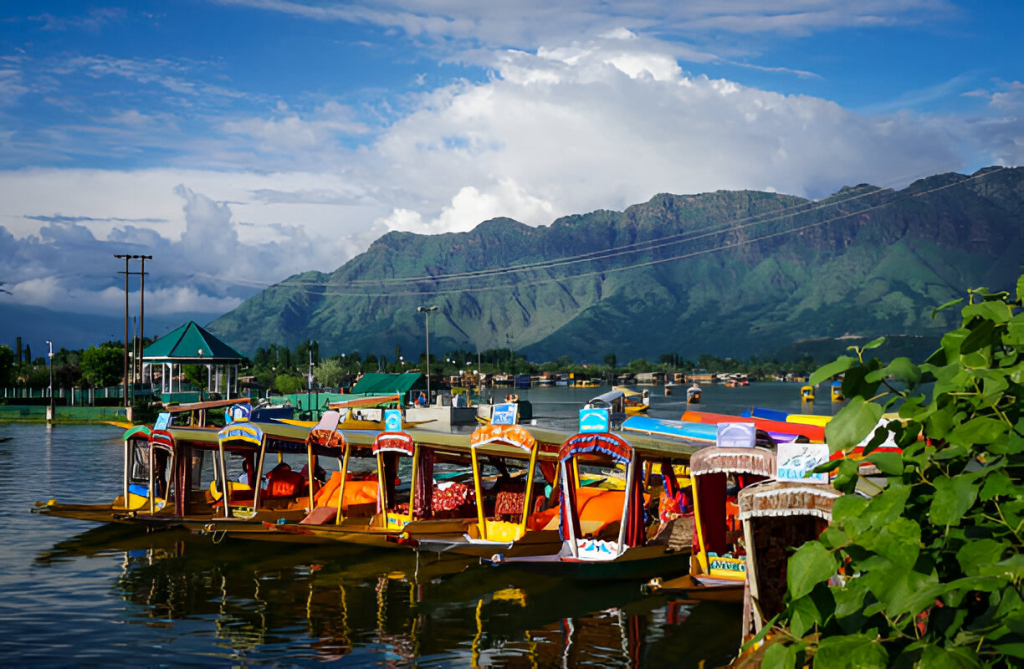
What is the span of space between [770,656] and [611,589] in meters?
17.6

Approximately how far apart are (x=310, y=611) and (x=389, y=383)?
82137 mm

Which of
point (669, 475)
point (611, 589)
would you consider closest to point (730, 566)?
point (611, 589)

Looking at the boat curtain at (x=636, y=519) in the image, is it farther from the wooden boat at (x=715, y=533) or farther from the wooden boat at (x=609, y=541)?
the wooden boat at (x=715, y=533)

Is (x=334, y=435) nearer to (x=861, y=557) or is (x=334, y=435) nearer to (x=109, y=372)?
(x=861, y=557)

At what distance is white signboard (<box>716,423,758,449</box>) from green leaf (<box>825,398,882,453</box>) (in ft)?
43.0

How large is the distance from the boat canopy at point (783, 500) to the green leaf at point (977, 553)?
255 inches

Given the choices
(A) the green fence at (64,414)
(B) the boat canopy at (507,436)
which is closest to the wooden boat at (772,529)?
(B) the boat canopy at (507,436)

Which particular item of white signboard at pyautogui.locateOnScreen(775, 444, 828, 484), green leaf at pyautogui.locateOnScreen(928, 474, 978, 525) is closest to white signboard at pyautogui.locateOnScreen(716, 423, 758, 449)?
white signboard at pyautogui.locateOnScreen(775, 444, 828, 484)

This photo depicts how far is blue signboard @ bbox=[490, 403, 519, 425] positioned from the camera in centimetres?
1992

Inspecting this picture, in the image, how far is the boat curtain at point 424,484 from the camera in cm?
2242

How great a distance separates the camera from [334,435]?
78.6 ft

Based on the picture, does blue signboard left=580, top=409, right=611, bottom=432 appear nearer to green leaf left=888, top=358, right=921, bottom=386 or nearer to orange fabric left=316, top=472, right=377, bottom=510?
orange fabric left=316, top=472, right=377, bottom=510

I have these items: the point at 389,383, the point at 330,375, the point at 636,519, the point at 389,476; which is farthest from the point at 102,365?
the point at 636,519

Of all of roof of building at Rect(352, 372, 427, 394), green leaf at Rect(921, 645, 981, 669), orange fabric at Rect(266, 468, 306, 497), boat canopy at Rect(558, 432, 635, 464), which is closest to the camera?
green leaf at Rect(921, 645, 981, 669)
